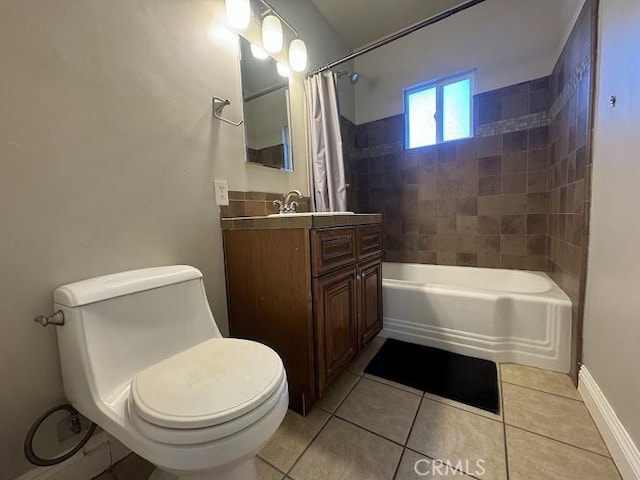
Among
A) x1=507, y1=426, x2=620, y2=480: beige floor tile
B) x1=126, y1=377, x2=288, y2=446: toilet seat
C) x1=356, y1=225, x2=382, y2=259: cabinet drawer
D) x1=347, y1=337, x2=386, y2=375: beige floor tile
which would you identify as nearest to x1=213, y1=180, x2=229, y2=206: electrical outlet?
x1=356, y1=225, x2=382, y2=259: cabinet drawer

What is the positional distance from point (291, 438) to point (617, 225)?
1.48 m

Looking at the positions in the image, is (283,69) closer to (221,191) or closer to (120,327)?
(221,191)

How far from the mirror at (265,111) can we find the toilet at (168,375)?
89 centimetres

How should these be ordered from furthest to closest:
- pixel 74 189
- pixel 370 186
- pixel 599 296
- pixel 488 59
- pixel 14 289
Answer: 1. pixel 370 186
2. pixel 488 59
3. pixel 599 296
4. pixel 74 189
5. pixel 14 289

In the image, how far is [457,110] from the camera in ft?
7.43

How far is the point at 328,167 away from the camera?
1.91 meters

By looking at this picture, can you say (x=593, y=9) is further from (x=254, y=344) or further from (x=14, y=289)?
(x=14, y=289)

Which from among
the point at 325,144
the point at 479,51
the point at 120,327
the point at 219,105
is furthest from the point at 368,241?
the point at 479,51

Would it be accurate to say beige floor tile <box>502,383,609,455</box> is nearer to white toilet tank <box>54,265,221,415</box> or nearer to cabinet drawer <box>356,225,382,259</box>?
cabinet drawer <box>356,225,382,259</box>

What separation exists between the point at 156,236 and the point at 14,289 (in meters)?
0.42

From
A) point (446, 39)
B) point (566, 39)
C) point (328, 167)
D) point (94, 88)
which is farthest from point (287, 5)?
point (566, 39)

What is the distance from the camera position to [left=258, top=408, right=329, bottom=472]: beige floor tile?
3.20ft

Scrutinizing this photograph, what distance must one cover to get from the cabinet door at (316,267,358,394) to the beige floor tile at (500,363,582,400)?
0.85m

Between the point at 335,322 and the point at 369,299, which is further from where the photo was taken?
the point at 369,299
